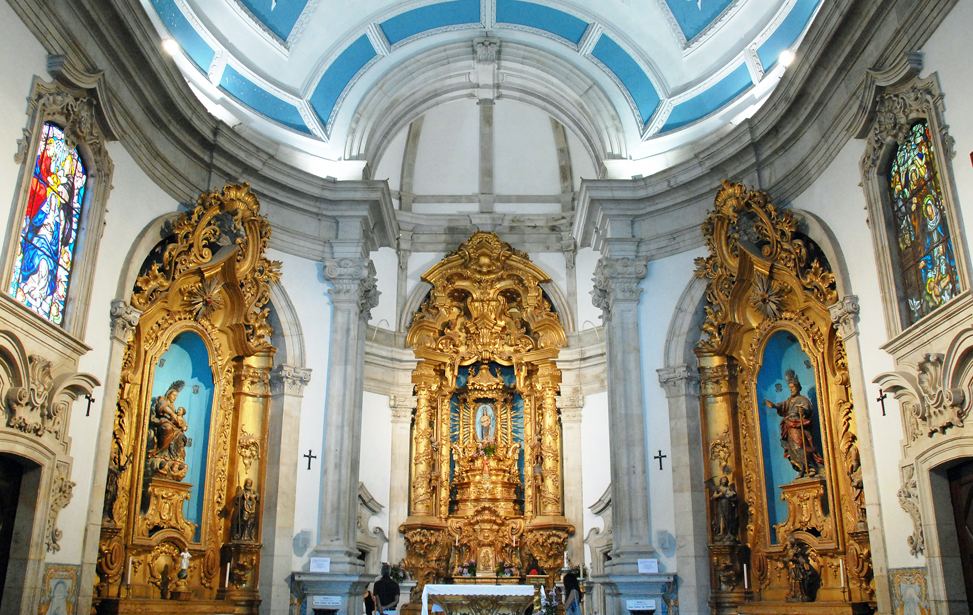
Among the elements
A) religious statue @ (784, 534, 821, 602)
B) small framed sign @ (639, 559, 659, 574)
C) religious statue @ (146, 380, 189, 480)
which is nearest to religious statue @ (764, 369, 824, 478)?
religious statue @ (784, 534, 821, 602)

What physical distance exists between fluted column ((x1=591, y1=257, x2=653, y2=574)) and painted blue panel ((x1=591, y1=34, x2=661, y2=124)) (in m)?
3.14

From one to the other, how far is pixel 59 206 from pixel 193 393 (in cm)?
409

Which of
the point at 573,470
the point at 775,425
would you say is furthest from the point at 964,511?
the point at 573,470

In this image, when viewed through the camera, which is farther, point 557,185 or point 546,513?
point 557,185

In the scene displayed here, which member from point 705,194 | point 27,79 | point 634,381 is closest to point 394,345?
point 634,381

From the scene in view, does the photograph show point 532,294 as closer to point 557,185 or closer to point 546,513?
point 557,185

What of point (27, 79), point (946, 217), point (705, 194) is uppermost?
point (705, 194)

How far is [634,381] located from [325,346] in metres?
5.05

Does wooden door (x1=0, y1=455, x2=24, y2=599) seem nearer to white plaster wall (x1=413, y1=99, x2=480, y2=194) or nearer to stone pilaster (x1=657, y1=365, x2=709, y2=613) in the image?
stone pilaster (x1=657, y1=365, x2=709, y2=613)

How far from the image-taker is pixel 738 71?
1399 centimetres

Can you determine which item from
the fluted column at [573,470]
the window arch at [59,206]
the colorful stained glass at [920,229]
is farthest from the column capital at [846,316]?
the window arch at [59,206]

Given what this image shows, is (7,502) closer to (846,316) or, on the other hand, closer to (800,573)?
(846,316)

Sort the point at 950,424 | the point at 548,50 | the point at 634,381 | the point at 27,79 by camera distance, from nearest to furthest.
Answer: the point at 950,424, the point at 27,79, the point at 634,381, the point at 548,50

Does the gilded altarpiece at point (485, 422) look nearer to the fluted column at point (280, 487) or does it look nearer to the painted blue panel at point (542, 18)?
the fluted column at point (280, 487)
